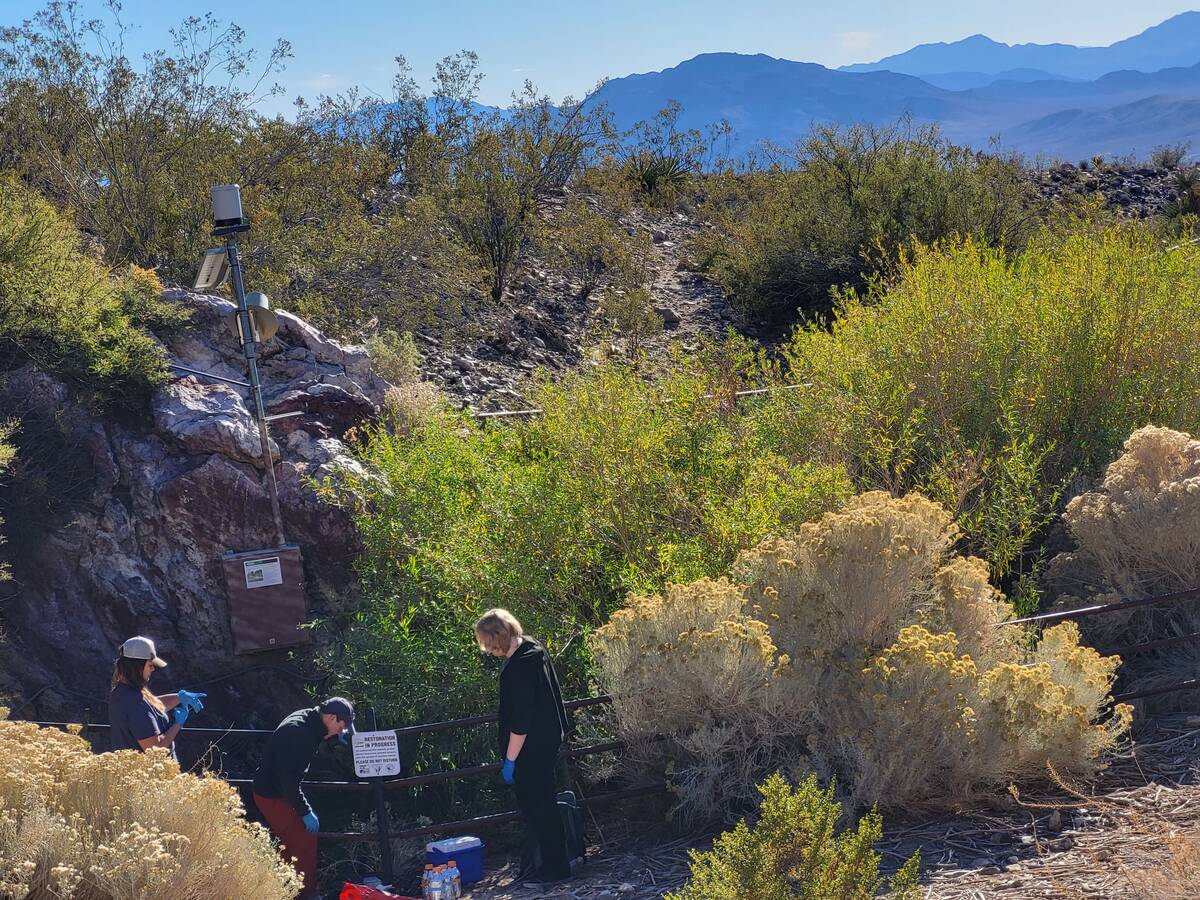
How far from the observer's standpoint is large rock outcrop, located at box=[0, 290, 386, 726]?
7.89m

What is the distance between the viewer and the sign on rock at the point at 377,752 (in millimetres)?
5453

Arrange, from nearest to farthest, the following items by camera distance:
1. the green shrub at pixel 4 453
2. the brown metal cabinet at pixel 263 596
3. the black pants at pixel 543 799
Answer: the black pants at pixel 543 799, the green shrub at pixel 4 453, the brown metal cabinet at pixel 263 596

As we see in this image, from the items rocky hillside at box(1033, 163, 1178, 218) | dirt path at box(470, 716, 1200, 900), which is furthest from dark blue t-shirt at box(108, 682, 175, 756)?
rocky hillside at box(1033, 163, 1178, 218)

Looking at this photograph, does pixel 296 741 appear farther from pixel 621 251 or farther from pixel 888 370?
pixel 621 251

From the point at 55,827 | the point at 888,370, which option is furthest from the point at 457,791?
the point at 888,370

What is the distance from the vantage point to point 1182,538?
6176mm

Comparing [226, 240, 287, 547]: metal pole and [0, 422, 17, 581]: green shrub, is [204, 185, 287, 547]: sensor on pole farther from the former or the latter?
[0, 422, 17, 581]: green shrub

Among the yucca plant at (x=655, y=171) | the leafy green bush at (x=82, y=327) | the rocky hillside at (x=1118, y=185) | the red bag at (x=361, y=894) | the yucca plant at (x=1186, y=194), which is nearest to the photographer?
the red bag at (x=361, y=894)

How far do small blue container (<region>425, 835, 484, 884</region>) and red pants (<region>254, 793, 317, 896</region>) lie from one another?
644mm

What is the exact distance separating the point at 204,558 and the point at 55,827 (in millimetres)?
4565

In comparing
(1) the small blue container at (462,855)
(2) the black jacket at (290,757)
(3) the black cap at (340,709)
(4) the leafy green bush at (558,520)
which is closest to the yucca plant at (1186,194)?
(4) the leafy green bush at (558,520)

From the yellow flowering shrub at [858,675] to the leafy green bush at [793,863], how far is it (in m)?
1.19

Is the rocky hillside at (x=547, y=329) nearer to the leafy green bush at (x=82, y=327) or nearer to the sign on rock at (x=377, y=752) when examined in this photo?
the leafy green bush at (x=82, y=327)

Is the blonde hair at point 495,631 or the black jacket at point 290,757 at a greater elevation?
the blonde hair at point 495,631
